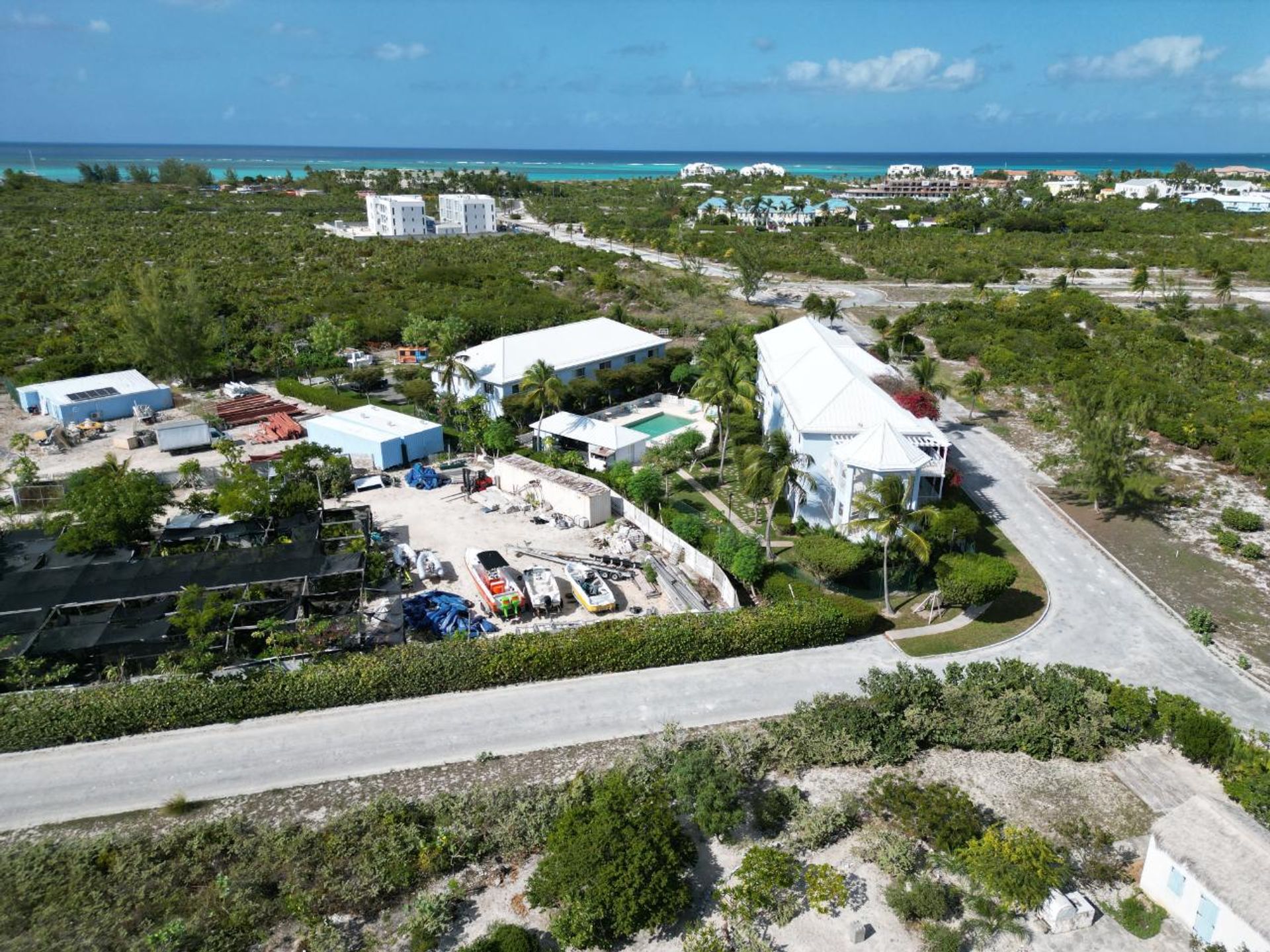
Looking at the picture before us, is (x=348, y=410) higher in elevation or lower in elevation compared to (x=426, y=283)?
lower

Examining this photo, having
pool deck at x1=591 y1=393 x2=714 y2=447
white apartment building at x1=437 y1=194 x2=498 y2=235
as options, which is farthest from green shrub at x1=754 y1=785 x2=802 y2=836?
white apartment building at x1=437 y1=194 x2=498 y2=235

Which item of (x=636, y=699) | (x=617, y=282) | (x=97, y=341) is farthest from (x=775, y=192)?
(x=636, y=699)

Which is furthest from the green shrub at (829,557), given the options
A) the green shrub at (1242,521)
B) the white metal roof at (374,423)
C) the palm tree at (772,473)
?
the white metal roof at (374,423)

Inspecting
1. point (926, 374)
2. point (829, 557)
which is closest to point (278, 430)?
point (829, 557)

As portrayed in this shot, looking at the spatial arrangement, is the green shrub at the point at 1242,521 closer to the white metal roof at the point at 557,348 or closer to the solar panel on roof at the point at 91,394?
the white metal roof at the point at 557,348

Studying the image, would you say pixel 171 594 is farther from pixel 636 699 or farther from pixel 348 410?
pixel 348 410

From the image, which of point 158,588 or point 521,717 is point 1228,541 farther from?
point 158,588

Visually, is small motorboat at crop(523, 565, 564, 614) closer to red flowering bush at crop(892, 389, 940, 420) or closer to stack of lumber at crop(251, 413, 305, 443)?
red flowering bush at crop(892, 389, 940, 420)
